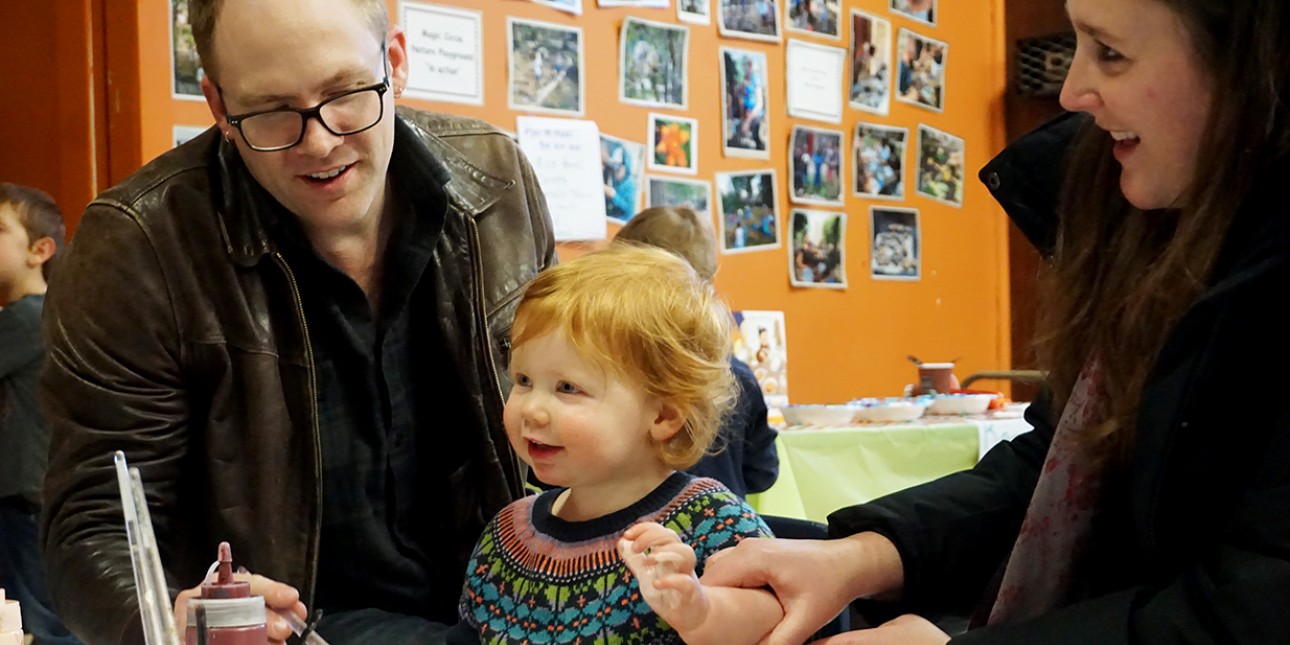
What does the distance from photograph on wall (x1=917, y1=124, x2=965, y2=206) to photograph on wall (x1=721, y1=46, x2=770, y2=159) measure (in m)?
0.94

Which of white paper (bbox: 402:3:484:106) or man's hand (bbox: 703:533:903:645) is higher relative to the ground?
white paper (bbox: 402:3:484:106)

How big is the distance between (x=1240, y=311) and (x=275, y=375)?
1175 mm

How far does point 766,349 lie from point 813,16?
3.99 feet

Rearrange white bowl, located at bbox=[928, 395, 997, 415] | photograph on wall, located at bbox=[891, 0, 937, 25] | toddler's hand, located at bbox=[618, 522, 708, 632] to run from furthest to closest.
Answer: photograph on wall, located at bbox=[891, 0, 937, 25] → white bowl, located at bbox=[928, 395, 997, 415] → toddler's hand, located at bbox=[618, 522, 708, 632]

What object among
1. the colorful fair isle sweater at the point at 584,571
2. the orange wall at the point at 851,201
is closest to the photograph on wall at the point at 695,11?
the orange wall at the point at 851,201

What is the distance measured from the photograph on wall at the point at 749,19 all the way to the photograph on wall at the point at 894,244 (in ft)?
2.74

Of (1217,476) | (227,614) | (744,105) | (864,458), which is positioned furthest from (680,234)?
(227,614)

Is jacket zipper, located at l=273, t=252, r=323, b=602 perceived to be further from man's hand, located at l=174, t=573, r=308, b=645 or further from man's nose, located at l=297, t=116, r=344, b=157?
man's hand, located at l=174, t=573, r=308, b=645

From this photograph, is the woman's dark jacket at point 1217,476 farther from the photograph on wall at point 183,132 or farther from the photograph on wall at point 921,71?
the photograph on wall at point 921,71

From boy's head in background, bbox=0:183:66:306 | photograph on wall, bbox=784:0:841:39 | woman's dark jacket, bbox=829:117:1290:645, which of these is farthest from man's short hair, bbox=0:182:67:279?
woman's dark jacket, bbox=829:117:1290:645

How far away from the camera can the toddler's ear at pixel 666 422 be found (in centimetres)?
158

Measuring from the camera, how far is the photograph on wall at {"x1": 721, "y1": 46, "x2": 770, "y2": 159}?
15.0 ft

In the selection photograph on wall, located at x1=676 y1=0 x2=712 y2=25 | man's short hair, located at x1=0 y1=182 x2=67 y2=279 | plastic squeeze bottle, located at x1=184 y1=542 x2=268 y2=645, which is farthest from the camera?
photograph on wall, located at x1=676 y1=0 x2=712 y2=25

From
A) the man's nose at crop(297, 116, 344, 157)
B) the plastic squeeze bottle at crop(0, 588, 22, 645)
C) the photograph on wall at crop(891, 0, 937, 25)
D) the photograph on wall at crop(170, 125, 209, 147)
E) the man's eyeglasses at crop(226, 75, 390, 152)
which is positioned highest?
the photograph on wall at crop(891, 0, 937, 25)
